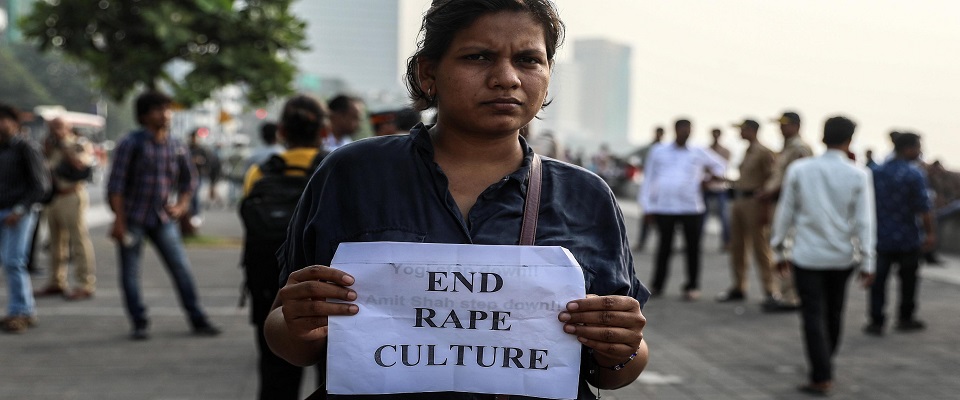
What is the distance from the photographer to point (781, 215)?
6707 mm

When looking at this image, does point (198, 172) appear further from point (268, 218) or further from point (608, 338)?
point (608, 338)

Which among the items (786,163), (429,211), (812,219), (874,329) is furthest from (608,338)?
(786,163)

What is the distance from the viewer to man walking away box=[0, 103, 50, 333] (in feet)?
24.5

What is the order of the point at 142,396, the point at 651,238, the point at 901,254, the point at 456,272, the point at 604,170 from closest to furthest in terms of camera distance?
the point at 456,272 < the point at 142,396 < the point at 901,254 < the point at 651,238 < the point at 604,170

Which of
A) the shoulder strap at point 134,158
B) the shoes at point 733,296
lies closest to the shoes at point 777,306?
the shoes at point 733,296

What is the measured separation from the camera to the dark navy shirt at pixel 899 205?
847 centimetres

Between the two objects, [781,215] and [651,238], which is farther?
[651,238]

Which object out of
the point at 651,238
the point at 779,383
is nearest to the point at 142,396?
the point at 779,383

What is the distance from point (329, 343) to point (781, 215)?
528cm

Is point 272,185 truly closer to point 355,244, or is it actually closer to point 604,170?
point 355,244

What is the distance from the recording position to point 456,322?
2.00 meters

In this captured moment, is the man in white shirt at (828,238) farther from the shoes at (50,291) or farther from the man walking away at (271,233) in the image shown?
the shoes at (50,291)

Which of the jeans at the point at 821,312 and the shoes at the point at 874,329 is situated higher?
the jeans at the point at 821,312

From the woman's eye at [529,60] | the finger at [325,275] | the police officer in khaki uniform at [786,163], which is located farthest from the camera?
the police officer in khaki uniform at [786,163]
